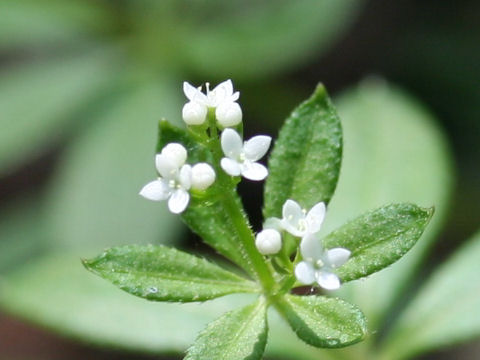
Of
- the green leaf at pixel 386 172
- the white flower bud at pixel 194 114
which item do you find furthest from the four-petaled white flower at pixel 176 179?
the green leaf at pixel 386 172

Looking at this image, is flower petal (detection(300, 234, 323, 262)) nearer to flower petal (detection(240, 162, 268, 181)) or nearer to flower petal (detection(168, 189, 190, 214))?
flower petal (detection(240, 162, 268, 181))

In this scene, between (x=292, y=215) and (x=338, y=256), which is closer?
(x=338, y=256)

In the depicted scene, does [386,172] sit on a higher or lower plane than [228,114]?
higher

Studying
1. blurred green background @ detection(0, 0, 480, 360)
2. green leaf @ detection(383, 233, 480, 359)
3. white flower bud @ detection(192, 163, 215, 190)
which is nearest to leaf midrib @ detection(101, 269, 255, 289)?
white flower bud @ detection(192, 163, 215, 190)

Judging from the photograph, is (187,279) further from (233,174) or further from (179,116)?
(179,116)

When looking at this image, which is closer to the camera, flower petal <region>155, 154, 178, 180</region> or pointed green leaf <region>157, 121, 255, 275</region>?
flower petal <region>155, 154, 178, 180</region>

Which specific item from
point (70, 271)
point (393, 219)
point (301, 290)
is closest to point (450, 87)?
point (301, 290)

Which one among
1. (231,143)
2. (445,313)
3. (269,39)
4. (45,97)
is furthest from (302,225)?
(45,97)
